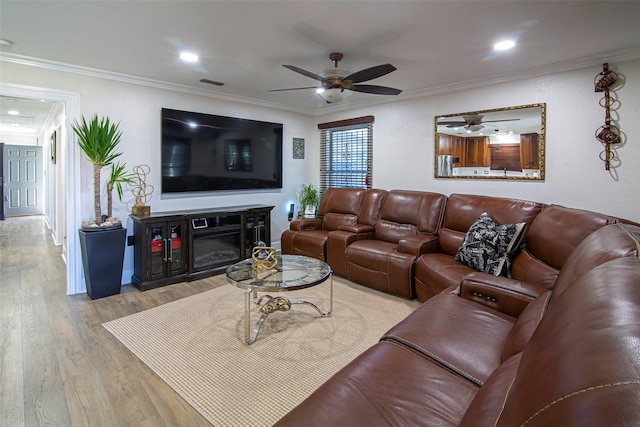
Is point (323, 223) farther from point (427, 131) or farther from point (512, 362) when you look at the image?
point (512, 362)

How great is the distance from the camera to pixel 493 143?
3.86m

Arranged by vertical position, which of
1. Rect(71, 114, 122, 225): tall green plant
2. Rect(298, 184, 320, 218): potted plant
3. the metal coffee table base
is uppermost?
Rect(71, 114, 122, 225): tall green plant

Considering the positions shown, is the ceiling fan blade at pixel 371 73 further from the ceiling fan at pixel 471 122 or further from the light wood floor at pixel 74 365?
the light wood floor at pixel 74 365

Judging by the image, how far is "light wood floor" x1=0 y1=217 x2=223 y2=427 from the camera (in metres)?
1.82

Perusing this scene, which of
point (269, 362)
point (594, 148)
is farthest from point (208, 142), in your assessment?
point (594, 148)

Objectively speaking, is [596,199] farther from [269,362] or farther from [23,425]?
[23,425]

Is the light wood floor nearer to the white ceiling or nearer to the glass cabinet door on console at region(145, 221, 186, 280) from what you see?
the glass cabinet door on console at region(145, 221, 186, 280)

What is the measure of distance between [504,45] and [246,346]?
10.7 feet

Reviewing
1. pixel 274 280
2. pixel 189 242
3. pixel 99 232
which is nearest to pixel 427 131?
pixel 274 280

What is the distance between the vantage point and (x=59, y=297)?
349 centimetres

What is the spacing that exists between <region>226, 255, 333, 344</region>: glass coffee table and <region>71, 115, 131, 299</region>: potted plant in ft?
4.99

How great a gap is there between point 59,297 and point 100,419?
2321mm

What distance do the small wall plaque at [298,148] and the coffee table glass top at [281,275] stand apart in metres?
2.91

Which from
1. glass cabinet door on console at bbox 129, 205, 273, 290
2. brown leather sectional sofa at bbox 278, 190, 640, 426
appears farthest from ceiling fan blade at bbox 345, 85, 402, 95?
glass cabinet door on console at bbox 129, 205, 273, 290
